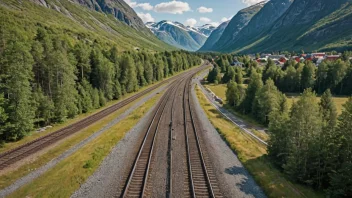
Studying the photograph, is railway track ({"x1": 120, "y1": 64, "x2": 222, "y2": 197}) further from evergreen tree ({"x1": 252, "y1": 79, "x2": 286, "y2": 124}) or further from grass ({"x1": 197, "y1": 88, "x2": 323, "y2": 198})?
evergreen tree ({"x1": 252, "y1": 79, "x2": 286, "y2": 124})

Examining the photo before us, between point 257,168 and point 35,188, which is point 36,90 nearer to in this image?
point 35,188

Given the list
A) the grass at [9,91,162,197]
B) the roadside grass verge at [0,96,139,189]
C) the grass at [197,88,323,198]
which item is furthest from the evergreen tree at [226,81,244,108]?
the grass at [9,91,162,197]

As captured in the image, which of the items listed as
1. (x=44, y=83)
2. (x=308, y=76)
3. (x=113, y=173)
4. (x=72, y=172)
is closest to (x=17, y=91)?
(x=44, y=83)

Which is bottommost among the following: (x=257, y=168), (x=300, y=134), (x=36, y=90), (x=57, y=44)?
(x=257, y=168)

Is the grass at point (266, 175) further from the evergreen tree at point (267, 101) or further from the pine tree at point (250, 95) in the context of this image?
the pine tree at point (250, 95)

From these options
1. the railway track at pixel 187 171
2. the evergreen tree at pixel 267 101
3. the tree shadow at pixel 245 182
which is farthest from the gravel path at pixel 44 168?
the evergreen tree at pixel 267 101

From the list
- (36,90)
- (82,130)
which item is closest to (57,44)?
(36,90)
